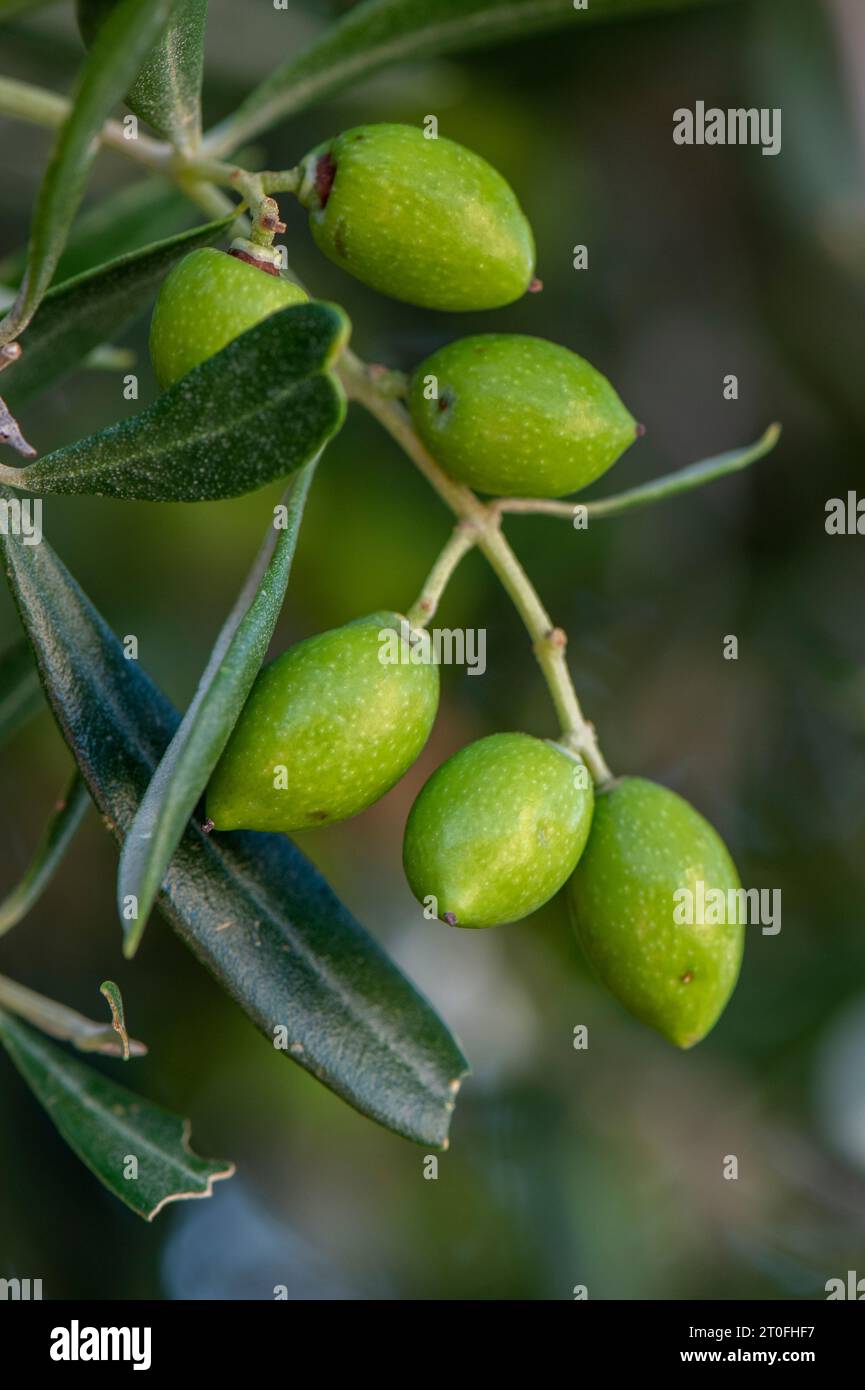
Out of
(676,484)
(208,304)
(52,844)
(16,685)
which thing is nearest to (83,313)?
(208,304)

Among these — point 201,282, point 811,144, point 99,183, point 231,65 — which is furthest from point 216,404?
point 811,144

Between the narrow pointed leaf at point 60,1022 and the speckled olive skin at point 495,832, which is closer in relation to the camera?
the speckled olive skin at point 495,832

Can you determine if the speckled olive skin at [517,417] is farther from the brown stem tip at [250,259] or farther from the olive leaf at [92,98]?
the olive leaf at [92,98]

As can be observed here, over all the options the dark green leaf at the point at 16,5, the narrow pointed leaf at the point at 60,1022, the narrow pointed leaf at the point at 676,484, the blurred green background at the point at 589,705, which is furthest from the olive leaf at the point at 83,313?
the blurred green background at the point at 589,705

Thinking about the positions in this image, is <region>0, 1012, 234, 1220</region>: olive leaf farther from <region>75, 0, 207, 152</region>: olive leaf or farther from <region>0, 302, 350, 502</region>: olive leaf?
<region>75, 0, 207, 152</region>: olive leaf

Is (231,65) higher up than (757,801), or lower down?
higher up

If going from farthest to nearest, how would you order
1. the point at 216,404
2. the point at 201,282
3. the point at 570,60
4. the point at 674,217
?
the point at 674,217, the point at 570,60, the point at 201,282, the point at 216,404

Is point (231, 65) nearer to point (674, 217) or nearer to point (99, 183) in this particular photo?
point (99, 183)
